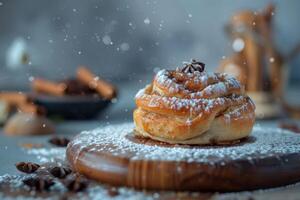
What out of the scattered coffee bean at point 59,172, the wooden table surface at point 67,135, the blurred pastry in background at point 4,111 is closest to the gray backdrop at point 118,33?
the blurred pastry in background at point 4,111

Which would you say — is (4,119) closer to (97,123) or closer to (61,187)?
(97,123)

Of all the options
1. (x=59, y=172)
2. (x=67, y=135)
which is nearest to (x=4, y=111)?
(x=67, y=135)

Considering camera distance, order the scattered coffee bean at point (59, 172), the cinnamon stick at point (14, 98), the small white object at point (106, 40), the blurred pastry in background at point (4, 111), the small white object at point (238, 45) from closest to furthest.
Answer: the scattered coffee bean at point (59, 172)
the blurred pastry in background at point (4, 111)
the cinnamon stick at point (14, 98)
the small white object at point (238, 45)
the small white object at point (106, 40)

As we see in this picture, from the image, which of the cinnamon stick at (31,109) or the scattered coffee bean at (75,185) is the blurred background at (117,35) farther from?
the scattered coffee bean at (75,185)

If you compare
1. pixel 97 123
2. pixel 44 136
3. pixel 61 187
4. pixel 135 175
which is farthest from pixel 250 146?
pixel 97 123

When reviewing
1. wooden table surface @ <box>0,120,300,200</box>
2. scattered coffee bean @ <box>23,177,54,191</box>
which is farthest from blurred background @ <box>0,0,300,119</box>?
scattered coffee bean @ <box>23,177,54,191</box>

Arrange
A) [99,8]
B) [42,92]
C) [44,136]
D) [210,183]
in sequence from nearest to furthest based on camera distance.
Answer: [210,183], [44,136], [42,92], [99,8]
